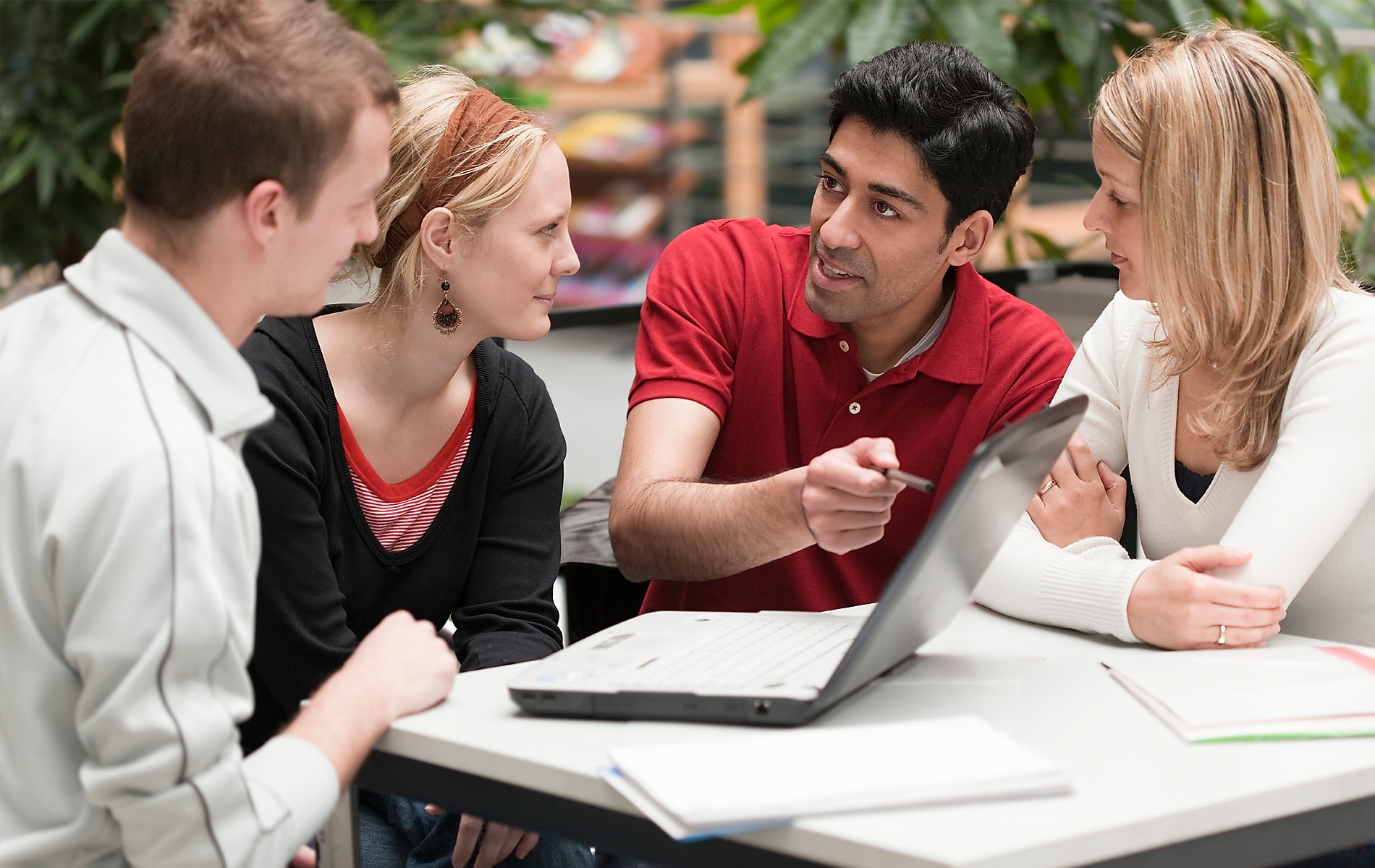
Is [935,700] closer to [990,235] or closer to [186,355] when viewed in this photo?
[186,355]

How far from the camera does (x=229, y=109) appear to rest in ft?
2.89

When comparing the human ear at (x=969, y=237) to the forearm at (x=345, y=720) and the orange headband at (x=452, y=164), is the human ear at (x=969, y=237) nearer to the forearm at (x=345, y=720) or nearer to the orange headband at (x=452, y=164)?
the orange headband at (x=452, y=164)

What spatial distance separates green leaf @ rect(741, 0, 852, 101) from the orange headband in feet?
3.91

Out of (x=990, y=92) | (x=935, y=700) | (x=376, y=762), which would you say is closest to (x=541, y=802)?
(x=376, y=762)

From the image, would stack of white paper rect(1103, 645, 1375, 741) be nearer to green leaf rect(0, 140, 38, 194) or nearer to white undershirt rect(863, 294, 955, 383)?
white undershirt rect(863, 294, 955, 383)

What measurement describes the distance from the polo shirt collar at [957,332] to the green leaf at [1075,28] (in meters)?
0.98

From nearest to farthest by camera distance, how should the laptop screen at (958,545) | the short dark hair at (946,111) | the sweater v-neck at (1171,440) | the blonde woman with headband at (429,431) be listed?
the laptop screen at (958,545), the blonde woman with headband at (429,431), the sweater v-neck at (1171,440), the short dark hair at (946,111)

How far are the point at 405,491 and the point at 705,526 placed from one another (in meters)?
0.34

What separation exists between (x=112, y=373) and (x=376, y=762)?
0.36m

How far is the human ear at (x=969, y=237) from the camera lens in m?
1.78

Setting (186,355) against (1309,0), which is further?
(1309,0)

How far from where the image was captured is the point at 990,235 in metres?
1.86

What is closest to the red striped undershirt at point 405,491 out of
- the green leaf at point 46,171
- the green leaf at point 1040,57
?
the green leaf at point 1040,57

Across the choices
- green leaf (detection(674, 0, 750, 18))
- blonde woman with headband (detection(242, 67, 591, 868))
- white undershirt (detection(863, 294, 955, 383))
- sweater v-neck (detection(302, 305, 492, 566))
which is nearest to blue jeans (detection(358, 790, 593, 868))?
blonde woman with headband (detection(242, 67, 591, 868))
